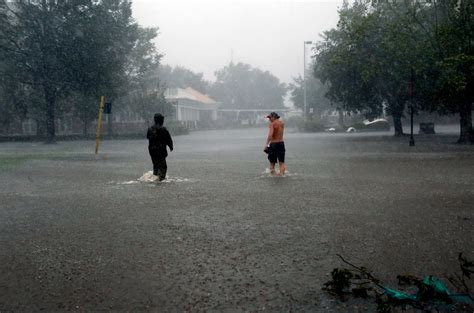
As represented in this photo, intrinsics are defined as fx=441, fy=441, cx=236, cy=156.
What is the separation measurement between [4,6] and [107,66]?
828 centimetres

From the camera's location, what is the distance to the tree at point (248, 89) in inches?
4141

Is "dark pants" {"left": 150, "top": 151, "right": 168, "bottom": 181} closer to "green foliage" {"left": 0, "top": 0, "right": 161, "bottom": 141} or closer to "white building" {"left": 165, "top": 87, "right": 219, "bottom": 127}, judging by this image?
"green foliage" {"left": 0, "top": 0, "right": 161, "bottom": 141}

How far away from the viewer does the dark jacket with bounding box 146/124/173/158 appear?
11.6 meters

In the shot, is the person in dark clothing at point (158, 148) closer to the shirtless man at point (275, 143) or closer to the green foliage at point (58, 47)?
the shirtless man at point (275, 143)

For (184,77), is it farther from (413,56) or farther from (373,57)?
(413,56)

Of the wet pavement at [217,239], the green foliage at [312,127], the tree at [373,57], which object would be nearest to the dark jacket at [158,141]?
the wet pavement at [217,239]

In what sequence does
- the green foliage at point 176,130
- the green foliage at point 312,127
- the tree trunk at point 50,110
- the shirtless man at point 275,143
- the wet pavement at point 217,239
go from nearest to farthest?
the wet pavement at point 217,239, the shirtless man at point 275,143, the tree trunk at point 50,110, the green foliage at point 176,130, the green foliage at point 312,127

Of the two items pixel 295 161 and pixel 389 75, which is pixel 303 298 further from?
pixel 389 75

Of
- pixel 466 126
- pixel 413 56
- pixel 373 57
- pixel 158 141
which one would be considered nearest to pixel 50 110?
pixel 373 57

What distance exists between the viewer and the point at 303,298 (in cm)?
383

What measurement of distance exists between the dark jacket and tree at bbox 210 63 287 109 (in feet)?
303

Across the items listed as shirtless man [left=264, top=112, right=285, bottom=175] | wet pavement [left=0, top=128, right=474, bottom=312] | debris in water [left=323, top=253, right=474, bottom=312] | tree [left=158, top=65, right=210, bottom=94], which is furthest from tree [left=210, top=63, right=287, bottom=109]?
debris in water [left=323, top=253, right=474, bottom=312]

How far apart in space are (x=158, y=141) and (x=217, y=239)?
6507mm

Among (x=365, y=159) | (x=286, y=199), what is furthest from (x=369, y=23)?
(x=286, y=199)
